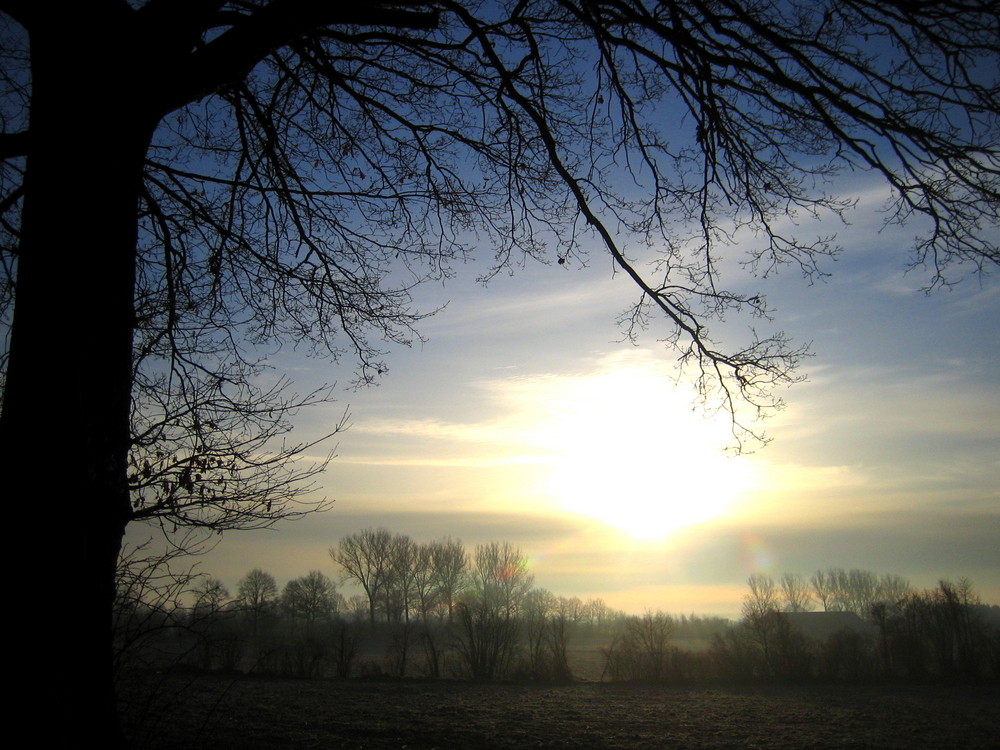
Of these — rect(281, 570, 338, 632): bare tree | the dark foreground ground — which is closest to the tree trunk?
the dark foreground ground

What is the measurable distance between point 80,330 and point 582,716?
27.8 m

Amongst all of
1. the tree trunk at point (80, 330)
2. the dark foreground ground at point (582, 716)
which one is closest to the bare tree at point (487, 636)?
the dark foreground ground at point (582, 716)

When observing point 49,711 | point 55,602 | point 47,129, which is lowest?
point 49,711

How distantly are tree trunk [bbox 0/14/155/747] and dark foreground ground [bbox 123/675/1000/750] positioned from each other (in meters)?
14.1

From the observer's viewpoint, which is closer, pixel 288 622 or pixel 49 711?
pixel 49 711

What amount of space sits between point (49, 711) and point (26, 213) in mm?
1891

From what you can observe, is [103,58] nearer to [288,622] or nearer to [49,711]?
[49,711]

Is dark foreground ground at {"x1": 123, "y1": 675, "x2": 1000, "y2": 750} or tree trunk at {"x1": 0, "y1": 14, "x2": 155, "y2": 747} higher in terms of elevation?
tree trunk at {"x1": 0, "y1": 14, "x2": 155, "y2": 747}

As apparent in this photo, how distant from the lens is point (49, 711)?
83.7 inches

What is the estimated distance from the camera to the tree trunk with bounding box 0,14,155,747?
228cm

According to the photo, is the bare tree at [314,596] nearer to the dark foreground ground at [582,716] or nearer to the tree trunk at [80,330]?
the dark foreground ground at [582,716]

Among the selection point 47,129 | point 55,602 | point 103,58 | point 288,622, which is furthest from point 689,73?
point 288,622

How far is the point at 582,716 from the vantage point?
1017 inches

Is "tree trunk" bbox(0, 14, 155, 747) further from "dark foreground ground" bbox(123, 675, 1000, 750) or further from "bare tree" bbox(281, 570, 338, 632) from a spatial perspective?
"bare tree" bbox(281, 570, 338, 632)
